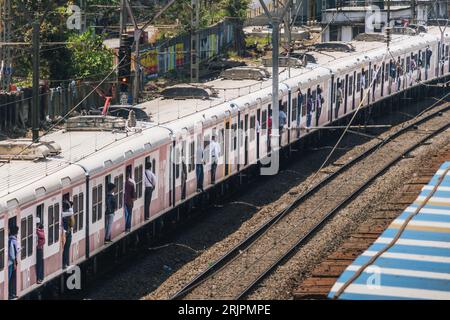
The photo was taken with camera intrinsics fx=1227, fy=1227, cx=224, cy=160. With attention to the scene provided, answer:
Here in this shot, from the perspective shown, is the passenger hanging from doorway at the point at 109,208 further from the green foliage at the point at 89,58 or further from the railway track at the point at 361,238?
the green foliage at the point at 89,58

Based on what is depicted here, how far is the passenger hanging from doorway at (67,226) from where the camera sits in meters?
20.0

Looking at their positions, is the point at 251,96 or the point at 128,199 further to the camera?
the point at 251,96

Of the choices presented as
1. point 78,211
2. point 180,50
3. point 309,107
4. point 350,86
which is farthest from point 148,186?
point 180,50

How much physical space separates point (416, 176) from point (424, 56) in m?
18.5

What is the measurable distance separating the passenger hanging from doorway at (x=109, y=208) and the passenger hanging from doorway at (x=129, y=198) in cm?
69

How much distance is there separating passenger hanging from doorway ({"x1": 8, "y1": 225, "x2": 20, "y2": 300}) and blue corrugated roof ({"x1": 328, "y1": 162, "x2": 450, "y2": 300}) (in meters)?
5.13

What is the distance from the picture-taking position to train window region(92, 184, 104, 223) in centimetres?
2139

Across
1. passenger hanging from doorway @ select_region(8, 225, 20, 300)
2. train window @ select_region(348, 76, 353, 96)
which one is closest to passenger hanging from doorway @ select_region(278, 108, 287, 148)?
train window @ select_region(348, 76, 353, 96)

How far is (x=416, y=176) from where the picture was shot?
3338cm

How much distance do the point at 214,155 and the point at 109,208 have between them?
684cm

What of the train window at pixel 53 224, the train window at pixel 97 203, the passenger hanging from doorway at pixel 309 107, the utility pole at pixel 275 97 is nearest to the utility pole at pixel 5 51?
the utility pole at pixel 275 97

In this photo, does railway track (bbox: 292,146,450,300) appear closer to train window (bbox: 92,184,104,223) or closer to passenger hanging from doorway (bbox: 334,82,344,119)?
train window (bbox: 92,184,104,223)

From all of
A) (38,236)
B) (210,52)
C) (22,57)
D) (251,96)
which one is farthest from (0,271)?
(210,52)

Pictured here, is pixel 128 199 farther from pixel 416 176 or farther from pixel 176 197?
pixel 416 176
